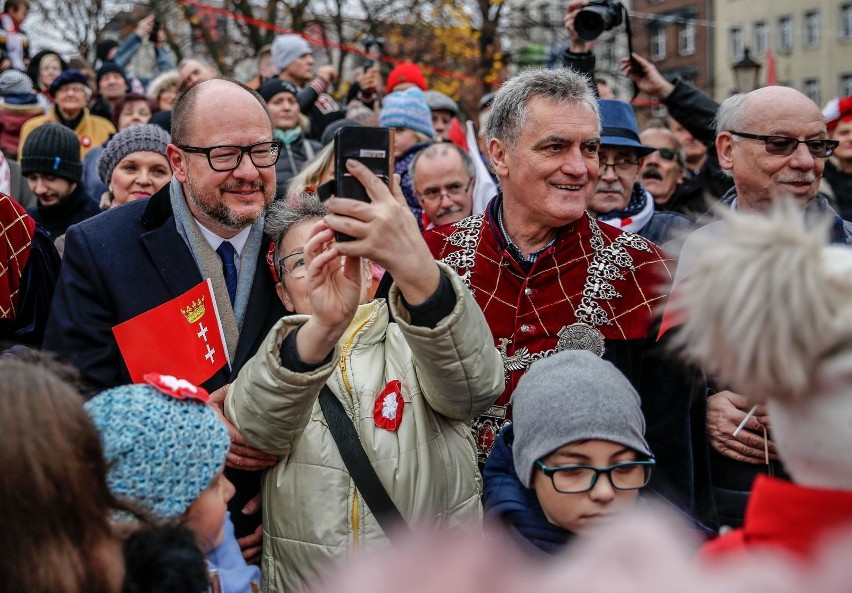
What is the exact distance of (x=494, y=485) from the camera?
8.96ft

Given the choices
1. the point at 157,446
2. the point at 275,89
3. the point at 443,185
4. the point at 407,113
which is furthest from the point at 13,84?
the point at 157,446

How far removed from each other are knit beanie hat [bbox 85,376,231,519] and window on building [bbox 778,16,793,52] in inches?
1925

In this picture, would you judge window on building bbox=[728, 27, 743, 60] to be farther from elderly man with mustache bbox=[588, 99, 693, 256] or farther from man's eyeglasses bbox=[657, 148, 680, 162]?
elderly man with mustache bbox=[588, 99, 693, 256]

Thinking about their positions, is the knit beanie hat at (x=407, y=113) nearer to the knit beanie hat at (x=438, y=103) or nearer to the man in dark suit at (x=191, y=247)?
the knit beanie hat at (x=438, y=103)

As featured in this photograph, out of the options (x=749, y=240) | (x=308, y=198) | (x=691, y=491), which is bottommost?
(x=691, y=491)

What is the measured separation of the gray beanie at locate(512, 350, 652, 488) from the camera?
245cm

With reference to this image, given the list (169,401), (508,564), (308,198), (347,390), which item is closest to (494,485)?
(347,390)

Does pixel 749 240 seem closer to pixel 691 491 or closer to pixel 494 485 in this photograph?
pixel 494 485

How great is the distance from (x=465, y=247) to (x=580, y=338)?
61cm

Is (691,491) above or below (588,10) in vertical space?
below

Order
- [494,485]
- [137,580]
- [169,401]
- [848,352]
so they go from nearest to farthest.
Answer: [848,352]
[137,580]
[169,401]
[494,485]

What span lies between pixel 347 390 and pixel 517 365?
71 cm

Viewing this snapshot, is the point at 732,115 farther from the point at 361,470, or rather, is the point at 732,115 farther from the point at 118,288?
the point at 118,288

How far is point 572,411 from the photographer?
2463mm
